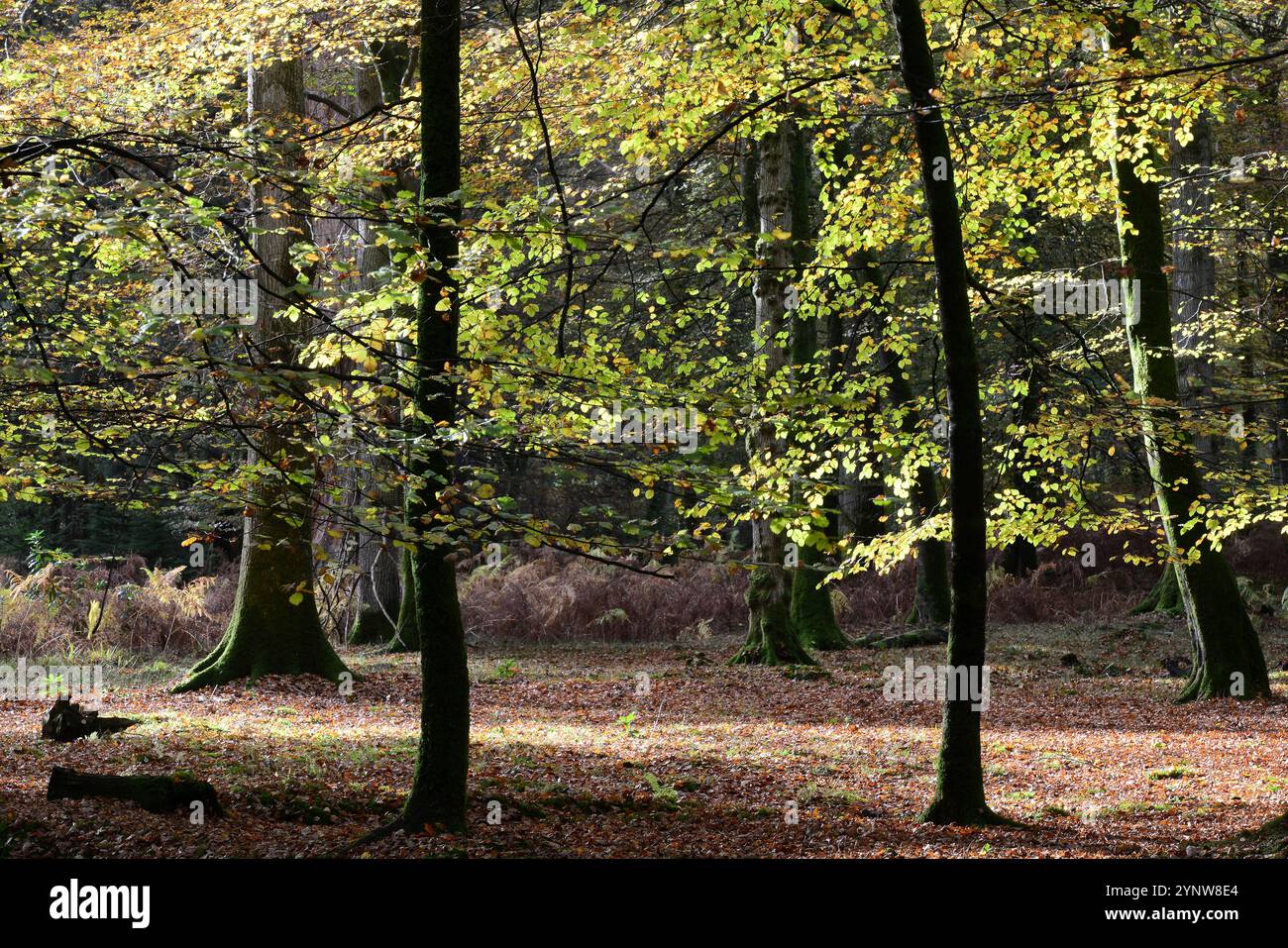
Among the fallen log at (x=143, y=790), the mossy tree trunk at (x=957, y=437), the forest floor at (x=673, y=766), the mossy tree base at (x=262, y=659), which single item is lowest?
the forest floor at (x=673, y=766)

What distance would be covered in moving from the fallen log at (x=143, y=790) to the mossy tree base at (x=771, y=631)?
8652mm

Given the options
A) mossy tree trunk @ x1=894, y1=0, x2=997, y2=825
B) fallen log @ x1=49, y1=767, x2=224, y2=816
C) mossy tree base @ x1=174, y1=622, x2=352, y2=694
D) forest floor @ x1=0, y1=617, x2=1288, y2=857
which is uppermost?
mossy tree trunk @ x1=894, y1=0, x2=997, y2=825

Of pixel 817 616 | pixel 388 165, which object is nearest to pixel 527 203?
pixel 388 165

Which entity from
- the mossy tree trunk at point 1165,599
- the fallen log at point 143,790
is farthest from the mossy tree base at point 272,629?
the mossy tree trunk at point 1165,599

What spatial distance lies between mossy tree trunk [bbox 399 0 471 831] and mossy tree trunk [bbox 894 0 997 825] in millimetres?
2667

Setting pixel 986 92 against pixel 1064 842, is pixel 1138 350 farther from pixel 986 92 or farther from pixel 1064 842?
pixel 1064 842

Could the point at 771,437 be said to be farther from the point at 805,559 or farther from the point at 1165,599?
the point at 1165,599

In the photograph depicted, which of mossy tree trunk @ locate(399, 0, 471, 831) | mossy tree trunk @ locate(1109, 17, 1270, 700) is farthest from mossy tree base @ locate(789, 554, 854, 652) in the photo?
mossy tree trunk @ locate(399, 0, 471, 831)

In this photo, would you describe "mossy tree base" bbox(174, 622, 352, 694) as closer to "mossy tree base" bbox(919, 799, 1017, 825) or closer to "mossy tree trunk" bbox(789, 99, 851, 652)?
"mossy tree trunk" bbox(789, 99, 851, 652)

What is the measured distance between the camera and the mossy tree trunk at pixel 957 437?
6293 mm

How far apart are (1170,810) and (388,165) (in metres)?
10.1

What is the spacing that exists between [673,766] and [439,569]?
3.48 m

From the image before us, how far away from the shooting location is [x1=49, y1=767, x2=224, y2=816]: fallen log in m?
6.00

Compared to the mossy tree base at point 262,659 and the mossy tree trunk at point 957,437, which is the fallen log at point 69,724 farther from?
the mossy tree trunk at point 957,437
